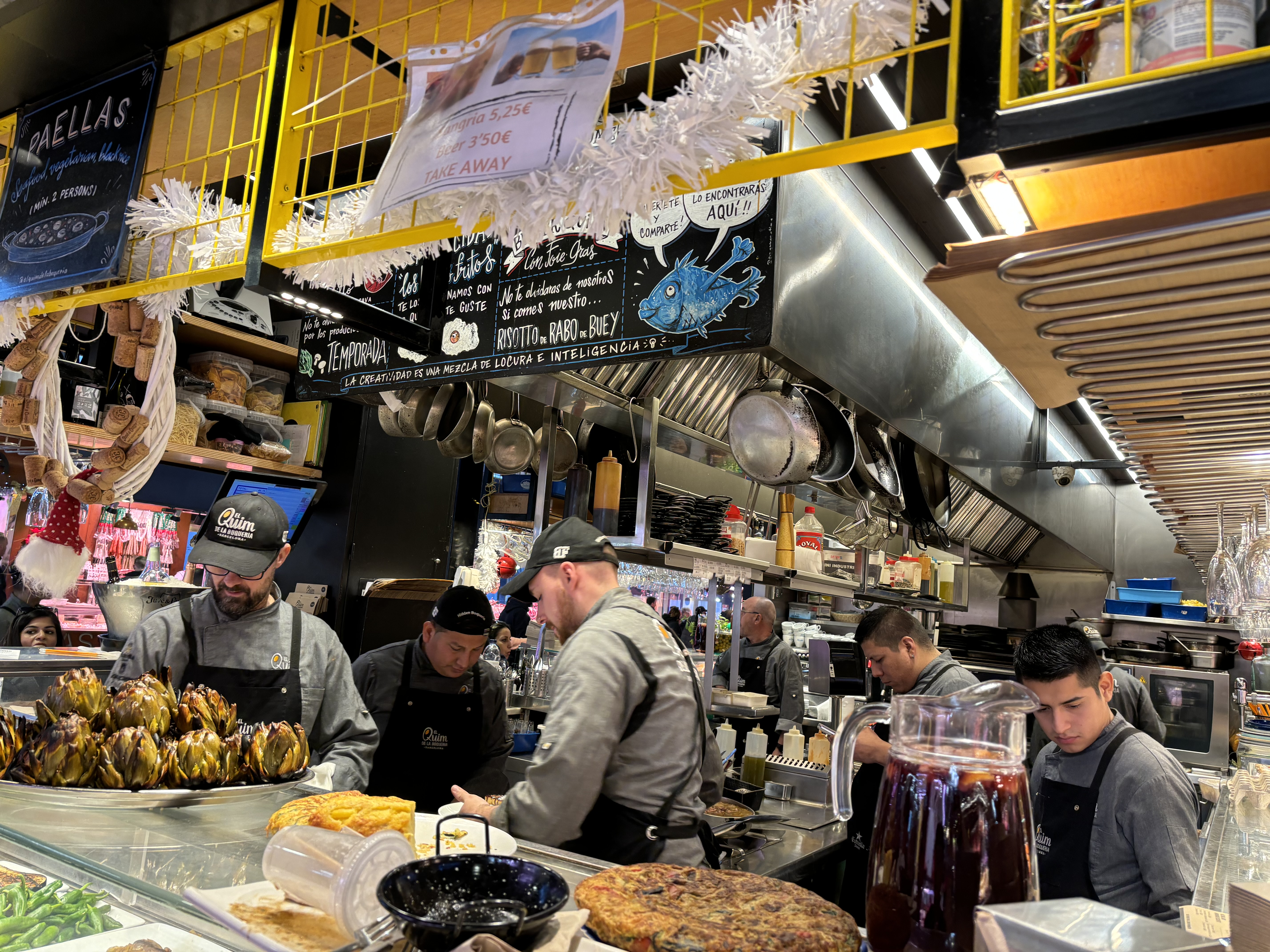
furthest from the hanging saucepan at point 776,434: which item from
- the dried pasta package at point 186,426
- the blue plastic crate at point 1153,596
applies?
the blue plastic crate at point 1153,596

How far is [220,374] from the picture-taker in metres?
6.31

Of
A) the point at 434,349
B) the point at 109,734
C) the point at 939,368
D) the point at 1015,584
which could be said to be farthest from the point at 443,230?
the point at 1015,584

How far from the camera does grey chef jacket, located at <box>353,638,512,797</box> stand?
3.82m

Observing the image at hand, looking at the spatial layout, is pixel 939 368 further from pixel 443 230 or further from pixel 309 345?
pixel 443 230

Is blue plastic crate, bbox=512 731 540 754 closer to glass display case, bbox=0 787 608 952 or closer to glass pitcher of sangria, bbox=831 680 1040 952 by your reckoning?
glass display case, bbox=0 787 608 952

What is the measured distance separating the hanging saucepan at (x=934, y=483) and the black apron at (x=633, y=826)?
3713 millimetres

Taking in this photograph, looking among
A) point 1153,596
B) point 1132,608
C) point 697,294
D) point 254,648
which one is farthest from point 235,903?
point 1132,608

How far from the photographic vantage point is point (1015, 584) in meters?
11.3

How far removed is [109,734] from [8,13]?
2194 mm

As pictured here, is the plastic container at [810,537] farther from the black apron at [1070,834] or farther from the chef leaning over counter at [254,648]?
the chef leaning over counter at [254,648]

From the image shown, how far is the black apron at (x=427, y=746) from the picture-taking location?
3754mm

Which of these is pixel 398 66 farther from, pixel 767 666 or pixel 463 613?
pixel 767 666

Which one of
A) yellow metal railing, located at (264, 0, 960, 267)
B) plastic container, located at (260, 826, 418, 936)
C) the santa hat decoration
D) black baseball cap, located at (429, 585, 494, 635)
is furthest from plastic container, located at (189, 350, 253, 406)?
plastic container, located at (260, 826, 418, 936)

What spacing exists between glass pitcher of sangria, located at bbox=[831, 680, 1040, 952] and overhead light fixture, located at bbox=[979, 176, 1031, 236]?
0.64 m
